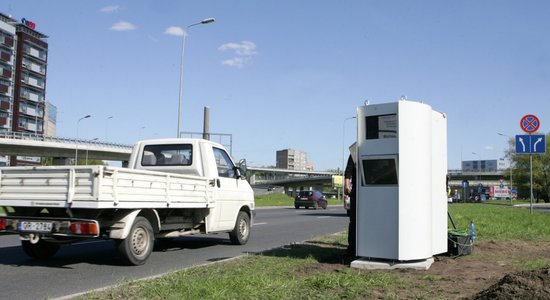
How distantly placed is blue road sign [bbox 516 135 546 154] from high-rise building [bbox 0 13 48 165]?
88.1 meters

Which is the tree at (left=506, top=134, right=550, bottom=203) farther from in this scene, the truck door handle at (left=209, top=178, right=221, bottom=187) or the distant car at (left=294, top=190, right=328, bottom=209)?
the truck door handle at (left=209, top=178, right=221, bottom=187)

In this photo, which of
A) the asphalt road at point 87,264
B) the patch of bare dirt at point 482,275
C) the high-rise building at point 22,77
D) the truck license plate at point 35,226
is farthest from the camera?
the high-rise building at point 22,77

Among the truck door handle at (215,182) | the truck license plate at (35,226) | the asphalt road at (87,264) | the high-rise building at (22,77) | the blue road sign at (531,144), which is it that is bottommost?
the asphalt road at (87,264)

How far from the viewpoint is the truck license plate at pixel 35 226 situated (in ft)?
25.8

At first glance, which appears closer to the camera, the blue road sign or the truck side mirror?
the truck side mirror

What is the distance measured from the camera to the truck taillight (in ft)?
25.0

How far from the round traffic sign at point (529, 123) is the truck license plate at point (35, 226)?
1514 cm

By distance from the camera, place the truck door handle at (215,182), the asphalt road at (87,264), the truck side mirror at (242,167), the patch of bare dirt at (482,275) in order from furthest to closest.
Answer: the truck side mirror at (242,167) → the truck door handle at (215,182) → the asphalt road at (87,264) → the patch of bare dirt at (482,275)

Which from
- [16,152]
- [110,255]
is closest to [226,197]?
[110,255]

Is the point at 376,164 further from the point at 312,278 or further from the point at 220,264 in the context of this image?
the point at 220,264

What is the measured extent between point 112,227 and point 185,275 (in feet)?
5.97

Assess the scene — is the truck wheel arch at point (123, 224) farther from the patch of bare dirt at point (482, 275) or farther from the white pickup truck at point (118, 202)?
the patch of bare dirt at point (482, 275)

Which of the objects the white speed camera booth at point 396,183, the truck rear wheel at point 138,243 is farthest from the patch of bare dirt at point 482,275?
the truck rear wheel at point 138,243

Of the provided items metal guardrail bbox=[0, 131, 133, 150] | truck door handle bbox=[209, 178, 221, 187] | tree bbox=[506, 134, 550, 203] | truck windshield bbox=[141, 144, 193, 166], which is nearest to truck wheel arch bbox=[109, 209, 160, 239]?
truck door handle bbox=[209, 178, 221, 187]
